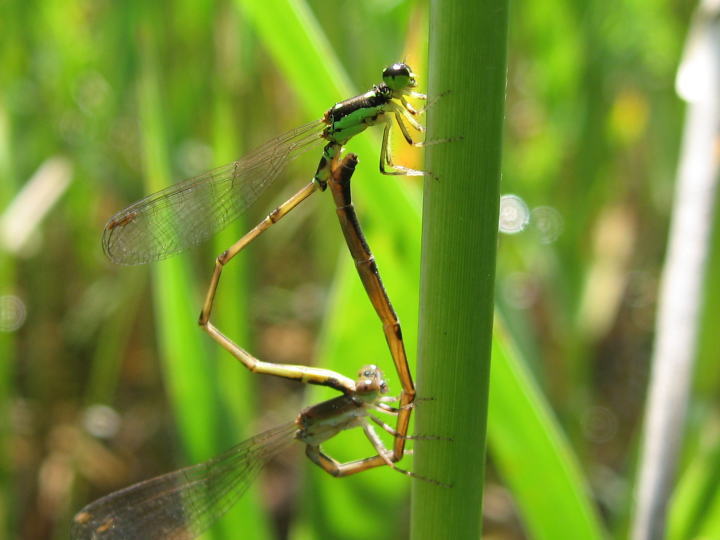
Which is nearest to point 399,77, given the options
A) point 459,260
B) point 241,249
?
point 241,249

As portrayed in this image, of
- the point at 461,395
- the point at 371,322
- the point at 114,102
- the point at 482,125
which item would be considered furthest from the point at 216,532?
the point at 114,102

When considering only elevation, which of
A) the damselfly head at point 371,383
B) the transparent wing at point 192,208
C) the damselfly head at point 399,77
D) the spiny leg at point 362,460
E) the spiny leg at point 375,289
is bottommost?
the spiny leg at point 362,460

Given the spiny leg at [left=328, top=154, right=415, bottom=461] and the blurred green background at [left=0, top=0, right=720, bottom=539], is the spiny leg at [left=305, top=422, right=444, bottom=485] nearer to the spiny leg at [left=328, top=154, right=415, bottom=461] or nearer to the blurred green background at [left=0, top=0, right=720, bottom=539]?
the spiny leg at [left=328, top=154, right=415, bottom=461]

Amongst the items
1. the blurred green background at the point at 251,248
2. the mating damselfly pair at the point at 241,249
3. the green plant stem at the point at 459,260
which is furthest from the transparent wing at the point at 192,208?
the green plant stem at the point at 459,260

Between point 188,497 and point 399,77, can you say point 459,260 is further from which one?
point 188,497

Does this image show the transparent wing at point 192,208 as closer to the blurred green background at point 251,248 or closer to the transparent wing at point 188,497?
the blurred green background at point 251,248
